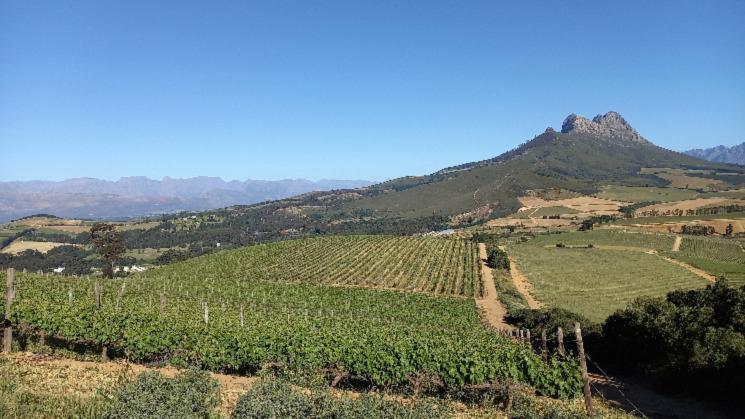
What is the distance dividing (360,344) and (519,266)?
7867 centimetres

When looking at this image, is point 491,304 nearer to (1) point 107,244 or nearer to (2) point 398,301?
(2) point 398,301

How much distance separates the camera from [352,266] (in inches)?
3332

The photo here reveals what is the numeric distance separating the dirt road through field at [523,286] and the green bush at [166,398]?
178 ft

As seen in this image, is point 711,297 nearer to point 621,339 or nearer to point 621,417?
point 621,339

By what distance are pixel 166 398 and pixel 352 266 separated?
239ft

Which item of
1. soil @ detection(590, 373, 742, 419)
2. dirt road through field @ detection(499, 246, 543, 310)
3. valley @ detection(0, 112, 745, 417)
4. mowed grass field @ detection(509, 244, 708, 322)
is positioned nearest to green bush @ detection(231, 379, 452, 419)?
valley @ detection(0, 112, 745, 417)

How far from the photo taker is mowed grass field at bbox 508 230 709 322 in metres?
65.8

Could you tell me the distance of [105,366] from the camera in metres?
19.6

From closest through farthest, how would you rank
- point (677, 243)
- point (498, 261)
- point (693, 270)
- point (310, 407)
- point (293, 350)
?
point (310, 407), point (293, 350), point (693, 270), point (498, 261), point (677, 243)

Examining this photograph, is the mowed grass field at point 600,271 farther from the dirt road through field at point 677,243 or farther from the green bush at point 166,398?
the green bush at point 166,398

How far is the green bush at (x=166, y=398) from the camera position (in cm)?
1070

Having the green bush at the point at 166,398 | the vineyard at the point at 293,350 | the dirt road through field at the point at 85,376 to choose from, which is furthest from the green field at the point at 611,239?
the green bush at the point at 166,398

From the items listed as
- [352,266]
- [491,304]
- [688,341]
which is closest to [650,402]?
[688,341]

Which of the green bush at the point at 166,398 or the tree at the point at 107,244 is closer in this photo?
the green bush at the point at 166,398
